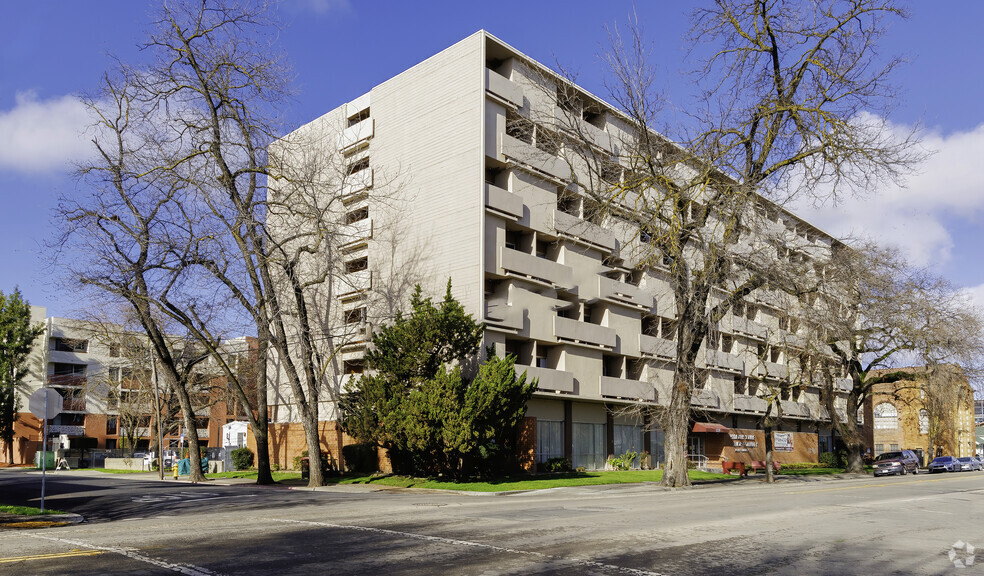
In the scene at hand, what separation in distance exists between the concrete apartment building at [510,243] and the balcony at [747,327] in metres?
11.3

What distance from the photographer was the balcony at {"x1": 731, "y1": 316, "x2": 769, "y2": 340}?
57375 millimetres

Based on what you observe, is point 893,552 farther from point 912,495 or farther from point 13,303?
point 13,303

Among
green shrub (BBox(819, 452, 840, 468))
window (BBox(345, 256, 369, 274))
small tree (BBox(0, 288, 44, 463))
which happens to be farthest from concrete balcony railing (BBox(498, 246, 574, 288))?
small tree (BBox(0, 288, 44, 463))

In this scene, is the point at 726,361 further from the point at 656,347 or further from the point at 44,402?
the point at 44,402

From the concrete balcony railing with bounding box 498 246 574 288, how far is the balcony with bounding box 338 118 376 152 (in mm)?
11136

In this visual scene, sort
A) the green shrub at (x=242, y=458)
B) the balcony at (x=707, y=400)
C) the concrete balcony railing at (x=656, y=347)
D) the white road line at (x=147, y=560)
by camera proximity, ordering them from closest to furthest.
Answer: the white road line at (x=147, y=560)
the green shrub at (x=242, y=458)
the concrete balcony railing at (x=656, y=347)
the balcony at (x=707, y=400)

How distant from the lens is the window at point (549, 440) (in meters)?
39.8

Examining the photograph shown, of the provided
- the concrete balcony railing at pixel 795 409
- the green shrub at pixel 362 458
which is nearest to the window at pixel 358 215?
the green shrub at pixel 362 458

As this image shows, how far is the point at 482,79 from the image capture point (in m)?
37.0

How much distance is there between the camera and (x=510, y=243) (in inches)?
1603

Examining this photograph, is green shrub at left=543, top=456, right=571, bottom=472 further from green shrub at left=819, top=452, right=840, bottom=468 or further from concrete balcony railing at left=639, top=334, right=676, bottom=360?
green shrub at left=819, top=452, right=840, bottom=468

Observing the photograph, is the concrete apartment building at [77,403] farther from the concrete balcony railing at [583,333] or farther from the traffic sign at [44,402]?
the traffic sign at [44,402]

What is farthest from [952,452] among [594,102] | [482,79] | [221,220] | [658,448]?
[221,220]

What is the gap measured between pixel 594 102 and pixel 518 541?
1402 inches
